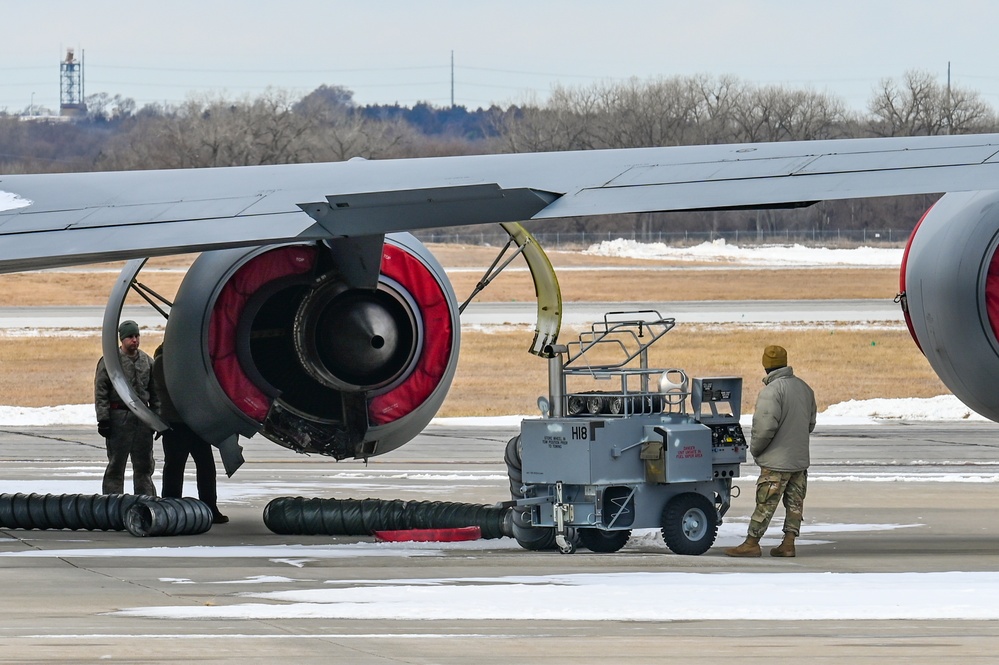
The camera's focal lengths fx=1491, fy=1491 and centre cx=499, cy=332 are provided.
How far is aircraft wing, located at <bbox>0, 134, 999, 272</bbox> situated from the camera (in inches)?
391

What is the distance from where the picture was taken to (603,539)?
13016mm

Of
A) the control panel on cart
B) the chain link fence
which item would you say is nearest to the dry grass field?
the control panel on cart

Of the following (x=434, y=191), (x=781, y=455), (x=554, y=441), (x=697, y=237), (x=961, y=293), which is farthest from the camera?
(x=697, y=237)

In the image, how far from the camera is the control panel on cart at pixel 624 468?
12.6 meters

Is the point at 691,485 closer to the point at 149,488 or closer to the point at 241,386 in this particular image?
the point at 241,386

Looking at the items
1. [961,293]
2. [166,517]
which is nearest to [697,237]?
[166,517]

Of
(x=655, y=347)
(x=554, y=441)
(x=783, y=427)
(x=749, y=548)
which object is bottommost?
(x=655, y=347)

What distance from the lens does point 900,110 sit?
94.4m

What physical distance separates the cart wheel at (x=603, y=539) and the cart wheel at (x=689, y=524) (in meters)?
0.46

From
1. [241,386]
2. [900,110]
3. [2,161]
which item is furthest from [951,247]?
[2,161]

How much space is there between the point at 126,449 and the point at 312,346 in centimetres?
332

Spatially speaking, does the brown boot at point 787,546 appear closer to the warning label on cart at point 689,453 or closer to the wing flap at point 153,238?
the warning label on cart at point 689,453

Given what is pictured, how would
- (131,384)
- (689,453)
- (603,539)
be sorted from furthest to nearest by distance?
(131,384), (603,539), (689,453)

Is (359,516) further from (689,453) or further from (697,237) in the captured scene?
(697,237)
